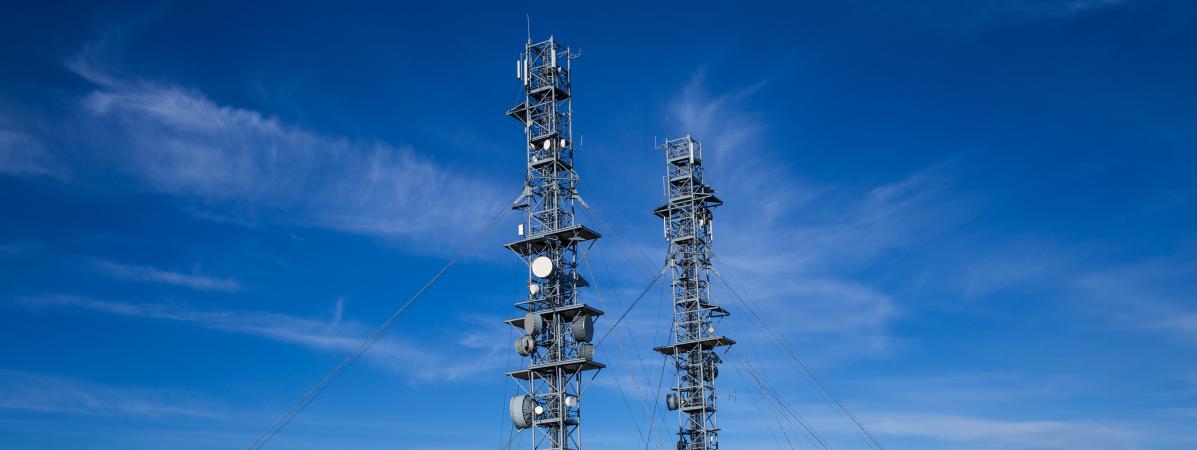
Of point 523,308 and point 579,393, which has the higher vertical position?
point 523,308

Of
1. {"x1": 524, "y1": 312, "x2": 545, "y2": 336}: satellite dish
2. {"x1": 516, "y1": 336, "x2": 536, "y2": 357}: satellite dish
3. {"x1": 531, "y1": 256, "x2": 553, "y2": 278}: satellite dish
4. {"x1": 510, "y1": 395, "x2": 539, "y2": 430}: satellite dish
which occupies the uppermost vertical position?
{"x1": 531, "y1": 256, "x2": 553, "y2": 278}: satellite dish

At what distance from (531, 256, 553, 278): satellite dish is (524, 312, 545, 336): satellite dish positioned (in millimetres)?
2465

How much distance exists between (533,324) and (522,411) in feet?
17.1

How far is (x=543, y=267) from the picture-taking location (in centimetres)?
6962

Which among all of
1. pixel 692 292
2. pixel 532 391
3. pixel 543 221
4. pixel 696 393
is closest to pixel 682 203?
pixel 692 292

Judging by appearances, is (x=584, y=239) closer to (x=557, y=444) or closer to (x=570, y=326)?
(x=570, y=326)

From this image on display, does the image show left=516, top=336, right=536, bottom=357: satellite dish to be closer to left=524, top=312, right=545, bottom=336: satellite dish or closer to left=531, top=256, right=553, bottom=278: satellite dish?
left=524, top=312, right=545, bottom=336: satellite dish

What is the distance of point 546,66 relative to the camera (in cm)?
7669

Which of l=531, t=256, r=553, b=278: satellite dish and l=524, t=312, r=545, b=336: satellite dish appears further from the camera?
l=531, t=256, r=553, b=278: satellite dish

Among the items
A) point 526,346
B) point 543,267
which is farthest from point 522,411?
point 543,267

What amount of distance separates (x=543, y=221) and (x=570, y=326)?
733cm

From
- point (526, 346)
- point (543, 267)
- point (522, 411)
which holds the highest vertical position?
point (543, 267)

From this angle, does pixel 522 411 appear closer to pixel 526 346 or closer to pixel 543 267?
pixel 526 346

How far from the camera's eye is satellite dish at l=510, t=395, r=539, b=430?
68250 millimetres
